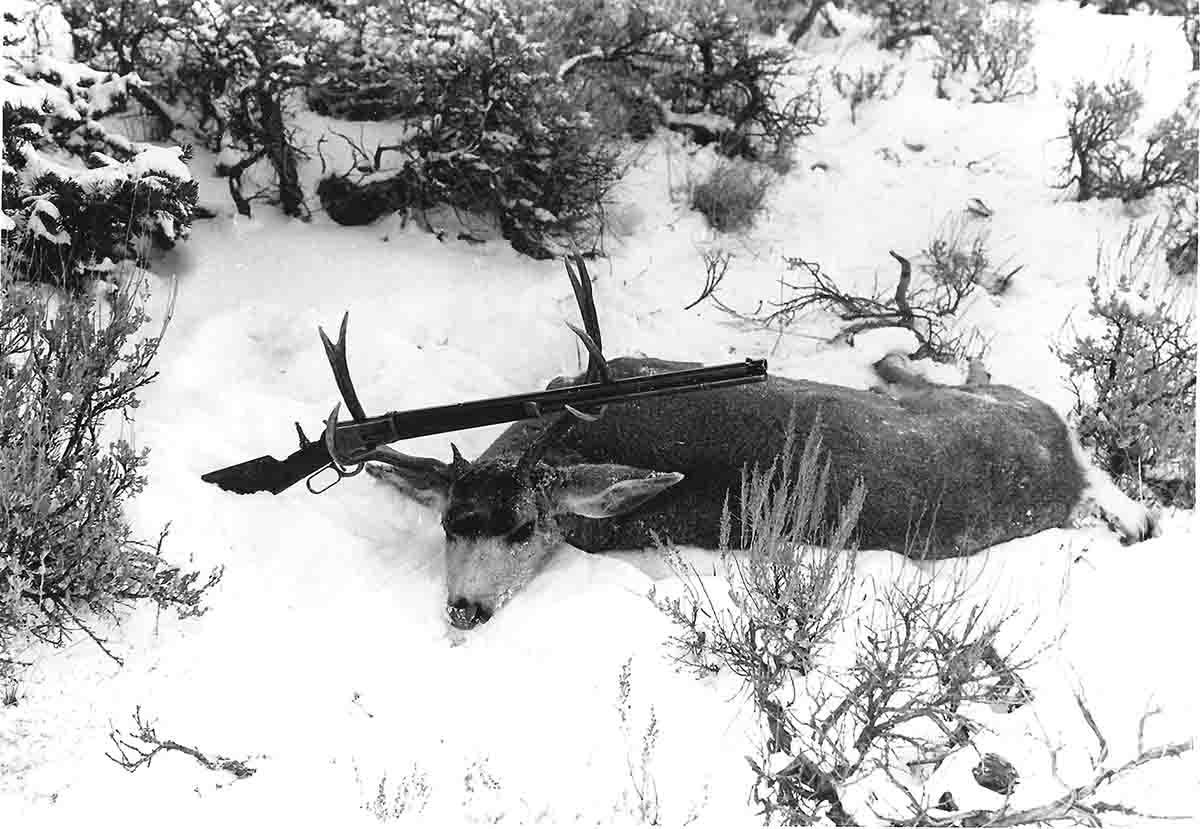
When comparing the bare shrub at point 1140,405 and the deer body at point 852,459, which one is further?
the bare shrub at point 1140,405

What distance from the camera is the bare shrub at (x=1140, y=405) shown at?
520cm

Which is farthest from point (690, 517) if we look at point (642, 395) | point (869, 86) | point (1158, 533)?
point (869, 86)

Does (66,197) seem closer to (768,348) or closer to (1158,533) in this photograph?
(768,348)

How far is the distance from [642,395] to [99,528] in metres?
1.96

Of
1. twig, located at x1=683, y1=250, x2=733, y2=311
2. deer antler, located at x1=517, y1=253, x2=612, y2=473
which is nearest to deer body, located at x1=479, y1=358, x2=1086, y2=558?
deer antler, located at x1=517, y1=253, x2=612, y2=473

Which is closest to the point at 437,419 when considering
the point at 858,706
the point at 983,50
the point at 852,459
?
the point at 852,459

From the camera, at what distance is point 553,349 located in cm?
605

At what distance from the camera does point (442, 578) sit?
4.43 meters

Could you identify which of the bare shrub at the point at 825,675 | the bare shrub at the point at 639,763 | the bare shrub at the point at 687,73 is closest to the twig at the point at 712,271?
the bare shrub at the point at 687,73

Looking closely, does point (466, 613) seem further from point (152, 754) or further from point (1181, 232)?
point (1181, 232)

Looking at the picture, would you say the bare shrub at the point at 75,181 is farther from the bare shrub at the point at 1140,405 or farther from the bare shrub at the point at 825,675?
the bare shrub at the point at 1140,405

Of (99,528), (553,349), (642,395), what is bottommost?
(553,349)

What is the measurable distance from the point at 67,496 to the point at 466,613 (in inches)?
58.6

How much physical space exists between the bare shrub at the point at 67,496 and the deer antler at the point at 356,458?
0.66 meters
